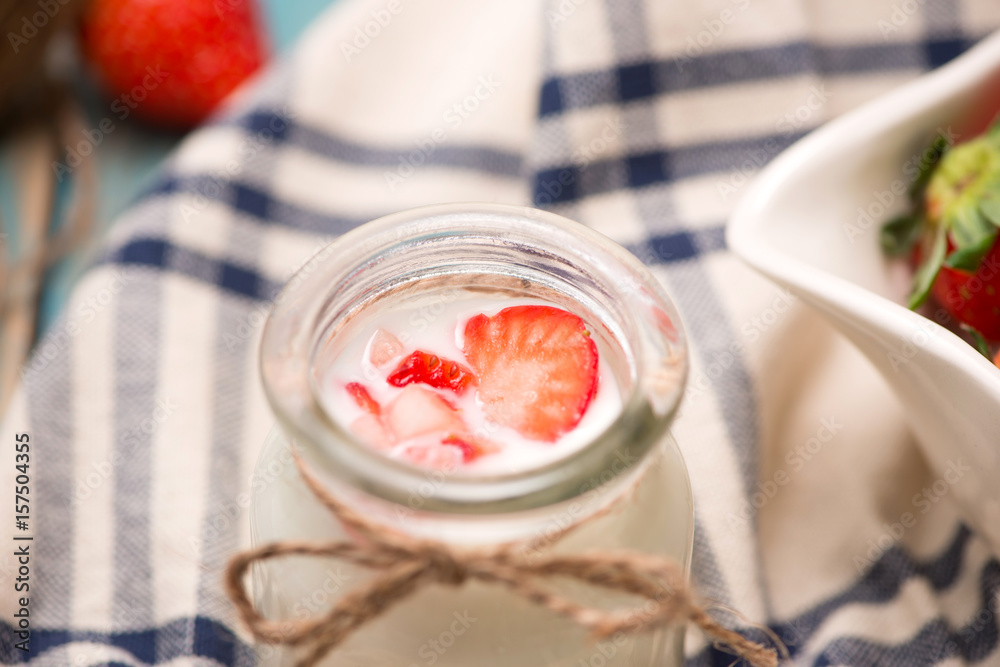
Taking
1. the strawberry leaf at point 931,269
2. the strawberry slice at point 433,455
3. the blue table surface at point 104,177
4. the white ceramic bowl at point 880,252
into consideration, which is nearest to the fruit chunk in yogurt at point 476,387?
the strawberry slice at point 433,455

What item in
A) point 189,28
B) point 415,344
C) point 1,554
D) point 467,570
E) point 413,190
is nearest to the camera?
point 467,570

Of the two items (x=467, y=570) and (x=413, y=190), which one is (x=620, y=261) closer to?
(x=467, y=570)

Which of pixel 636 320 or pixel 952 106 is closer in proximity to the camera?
pixel 636 320

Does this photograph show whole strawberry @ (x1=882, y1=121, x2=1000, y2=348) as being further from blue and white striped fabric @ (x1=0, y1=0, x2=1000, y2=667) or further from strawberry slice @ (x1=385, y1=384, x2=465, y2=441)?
strawberry slice @ (x1=385, y1=384, x2=465, y2=441)

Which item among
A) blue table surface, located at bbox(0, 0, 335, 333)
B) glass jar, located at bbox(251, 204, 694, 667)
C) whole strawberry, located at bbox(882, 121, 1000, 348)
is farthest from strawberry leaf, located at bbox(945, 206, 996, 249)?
blue table surface, located at bbox(0, 0, 335, 333)

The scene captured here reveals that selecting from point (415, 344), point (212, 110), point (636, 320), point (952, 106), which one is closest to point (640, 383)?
point (636, 320)

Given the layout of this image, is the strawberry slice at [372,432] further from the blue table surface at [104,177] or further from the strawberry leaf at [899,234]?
the blue table surface at [104,177]
